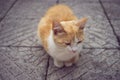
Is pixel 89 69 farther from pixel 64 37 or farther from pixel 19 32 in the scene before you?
pixel 19 32

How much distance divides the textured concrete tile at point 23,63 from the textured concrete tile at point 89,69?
114 mm

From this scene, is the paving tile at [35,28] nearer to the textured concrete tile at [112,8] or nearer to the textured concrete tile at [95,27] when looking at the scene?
the textured concrete tile at [95,27]

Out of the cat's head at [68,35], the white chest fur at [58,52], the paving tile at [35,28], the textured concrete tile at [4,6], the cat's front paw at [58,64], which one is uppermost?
the cat's head at [68,35]

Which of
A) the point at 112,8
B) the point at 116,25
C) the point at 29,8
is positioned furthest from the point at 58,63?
the point at 112,8

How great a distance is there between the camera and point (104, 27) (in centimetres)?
283

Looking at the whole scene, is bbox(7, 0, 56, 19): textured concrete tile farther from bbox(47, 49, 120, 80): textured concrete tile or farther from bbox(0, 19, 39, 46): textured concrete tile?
bbox(47, 49, 120, 80): textured concrete tile

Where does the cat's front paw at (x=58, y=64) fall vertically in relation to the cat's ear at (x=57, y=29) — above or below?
below

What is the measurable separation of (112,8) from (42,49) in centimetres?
186

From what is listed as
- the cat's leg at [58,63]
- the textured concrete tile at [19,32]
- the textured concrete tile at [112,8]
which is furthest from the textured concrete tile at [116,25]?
the textured concrete tile at [19,32]

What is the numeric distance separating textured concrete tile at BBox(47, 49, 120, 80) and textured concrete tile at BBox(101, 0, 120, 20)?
46.2 inches

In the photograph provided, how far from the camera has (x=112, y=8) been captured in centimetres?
352

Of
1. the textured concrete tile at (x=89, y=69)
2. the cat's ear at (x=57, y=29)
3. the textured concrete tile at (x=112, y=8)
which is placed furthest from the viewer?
the textured concrete tile at (x=112, y=8)

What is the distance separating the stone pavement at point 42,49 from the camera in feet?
6.34

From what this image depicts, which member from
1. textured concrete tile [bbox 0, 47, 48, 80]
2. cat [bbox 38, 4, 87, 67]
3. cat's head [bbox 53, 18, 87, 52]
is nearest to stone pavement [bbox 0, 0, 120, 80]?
textured concrete tile [bbox 0, 47, 48, 80]
